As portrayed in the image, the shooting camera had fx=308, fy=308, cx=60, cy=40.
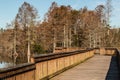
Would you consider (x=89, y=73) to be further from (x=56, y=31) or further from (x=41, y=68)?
(x=56, y=31)

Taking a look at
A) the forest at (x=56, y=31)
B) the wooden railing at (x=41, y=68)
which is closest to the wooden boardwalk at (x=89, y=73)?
A: the wooden railing at (x=41, y=68)

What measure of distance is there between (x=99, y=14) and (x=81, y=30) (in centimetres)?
1061

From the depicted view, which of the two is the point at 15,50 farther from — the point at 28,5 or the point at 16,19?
the point at 28,5

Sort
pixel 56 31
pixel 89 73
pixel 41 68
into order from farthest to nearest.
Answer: pixel 56 31, pixel 89 73, pixel 41 68

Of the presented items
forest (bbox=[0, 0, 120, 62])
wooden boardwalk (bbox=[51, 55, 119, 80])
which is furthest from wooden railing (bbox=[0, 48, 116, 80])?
forest (bbox=[0, 0, 120, 62])

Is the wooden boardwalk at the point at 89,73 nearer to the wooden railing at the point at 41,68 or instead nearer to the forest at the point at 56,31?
the wooden railing at the point at 41,68

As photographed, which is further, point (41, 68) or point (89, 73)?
point (89, 73)

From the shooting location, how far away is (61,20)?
9519 cm

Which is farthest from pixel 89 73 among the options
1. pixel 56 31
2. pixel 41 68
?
pixel 56 31

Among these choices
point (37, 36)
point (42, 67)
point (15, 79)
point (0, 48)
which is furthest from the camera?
point (0, 48)

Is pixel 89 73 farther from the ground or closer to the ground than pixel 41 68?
closer to the ground

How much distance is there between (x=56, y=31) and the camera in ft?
307

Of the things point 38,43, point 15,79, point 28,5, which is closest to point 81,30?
point 38,43

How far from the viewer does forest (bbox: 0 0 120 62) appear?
93.8 meters
